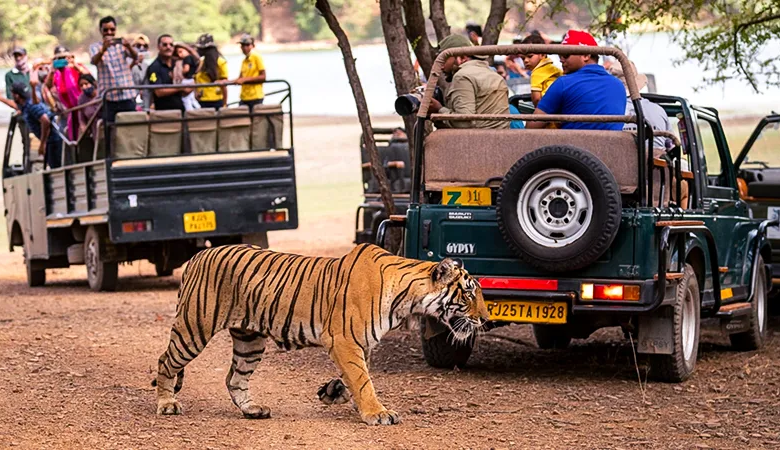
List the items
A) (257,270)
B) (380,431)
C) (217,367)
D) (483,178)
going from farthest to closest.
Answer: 1. (217,367)
2. (483,178)
3. (257,270)
4. (380,431)

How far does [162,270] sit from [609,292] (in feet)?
30.1

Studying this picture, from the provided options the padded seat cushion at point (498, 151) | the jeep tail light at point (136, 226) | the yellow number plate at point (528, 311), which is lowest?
the yellow number plate at point (528, 311)

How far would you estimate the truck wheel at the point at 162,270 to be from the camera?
15.8m

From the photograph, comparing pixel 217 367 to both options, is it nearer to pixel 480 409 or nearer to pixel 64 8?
pixel 480 409

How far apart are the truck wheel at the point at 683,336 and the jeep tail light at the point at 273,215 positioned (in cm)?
683

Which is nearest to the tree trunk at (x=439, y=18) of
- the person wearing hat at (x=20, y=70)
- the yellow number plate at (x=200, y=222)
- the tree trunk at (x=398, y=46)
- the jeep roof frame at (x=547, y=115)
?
the tree trunk at (x=398, y=46)

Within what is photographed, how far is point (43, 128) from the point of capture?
1600 centimetres

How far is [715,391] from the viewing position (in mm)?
8328

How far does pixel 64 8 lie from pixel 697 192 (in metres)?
51.3

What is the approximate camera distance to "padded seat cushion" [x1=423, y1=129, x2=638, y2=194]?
27.1 ft

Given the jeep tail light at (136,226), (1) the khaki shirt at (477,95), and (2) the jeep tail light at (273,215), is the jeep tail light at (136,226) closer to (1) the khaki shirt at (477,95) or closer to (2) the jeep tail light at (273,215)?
(2) the jeep tail light at (273,215)

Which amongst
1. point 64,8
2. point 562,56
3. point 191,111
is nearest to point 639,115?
point 562,56

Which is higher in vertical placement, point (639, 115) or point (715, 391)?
point (639, 115)

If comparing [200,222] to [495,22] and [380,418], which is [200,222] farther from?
[380,418]
